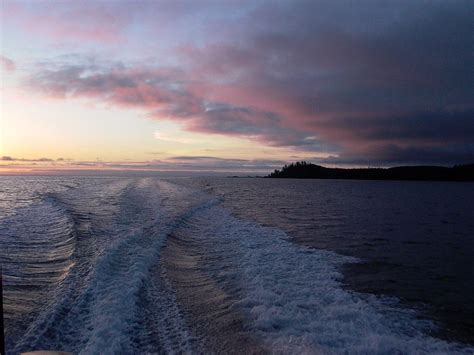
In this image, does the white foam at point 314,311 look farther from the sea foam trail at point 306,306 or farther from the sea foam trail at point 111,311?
the sea foam trail at point 111,311

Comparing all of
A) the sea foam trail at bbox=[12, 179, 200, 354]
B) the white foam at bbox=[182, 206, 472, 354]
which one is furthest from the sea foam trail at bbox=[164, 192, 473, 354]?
the sea foam trail at bbox=[12, 179, 200, 354]

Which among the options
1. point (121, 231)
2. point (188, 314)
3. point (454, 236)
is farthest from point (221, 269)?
point (454, 236)

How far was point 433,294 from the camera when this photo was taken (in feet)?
32.3

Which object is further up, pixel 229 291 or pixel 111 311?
pixel 111 311

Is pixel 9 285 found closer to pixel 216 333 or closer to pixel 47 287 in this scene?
pixel 47 287

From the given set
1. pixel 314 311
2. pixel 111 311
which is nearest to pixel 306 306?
pixel 314 311

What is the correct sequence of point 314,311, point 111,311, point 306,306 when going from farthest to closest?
point 306,306 → point 314,311 → point 111,311

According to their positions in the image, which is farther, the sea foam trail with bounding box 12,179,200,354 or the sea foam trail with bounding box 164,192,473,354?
the sea foam trail with bounding box 164,192,473,354

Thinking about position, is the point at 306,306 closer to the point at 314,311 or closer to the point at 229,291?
the point at 314,311

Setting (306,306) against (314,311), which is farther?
(306,306)

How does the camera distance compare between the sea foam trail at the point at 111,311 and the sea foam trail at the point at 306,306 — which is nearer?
the sea foam trail at the point at 111,311

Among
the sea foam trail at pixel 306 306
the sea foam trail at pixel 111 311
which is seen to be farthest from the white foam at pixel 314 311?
the sea foam trail at pixel 111 311

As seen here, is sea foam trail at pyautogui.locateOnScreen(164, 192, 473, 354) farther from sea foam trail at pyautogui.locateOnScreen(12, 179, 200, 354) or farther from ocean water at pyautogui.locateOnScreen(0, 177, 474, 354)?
sea foam trail at pyautogui.locateOnScreen(12, 179, 200, 354)

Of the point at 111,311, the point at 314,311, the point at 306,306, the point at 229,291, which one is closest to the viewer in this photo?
the point at 111,311
